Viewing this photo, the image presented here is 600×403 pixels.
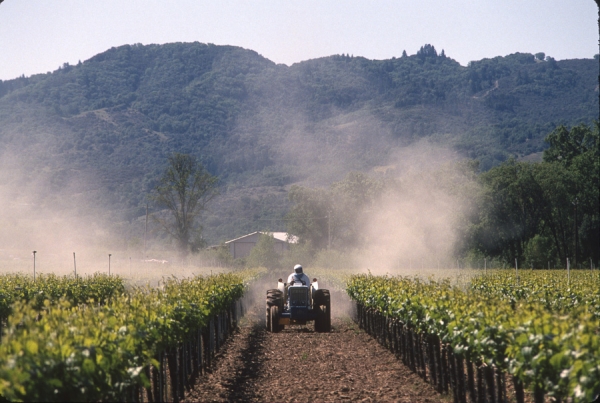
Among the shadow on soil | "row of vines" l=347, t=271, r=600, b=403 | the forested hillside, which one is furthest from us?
the forested hillside

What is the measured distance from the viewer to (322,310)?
23.1 metres

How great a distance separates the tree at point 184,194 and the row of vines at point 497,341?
246 feet

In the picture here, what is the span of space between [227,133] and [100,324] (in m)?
185

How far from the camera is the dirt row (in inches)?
498

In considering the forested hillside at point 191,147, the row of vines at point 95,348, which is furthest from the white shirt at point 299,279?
the forested hillside at point 191,147

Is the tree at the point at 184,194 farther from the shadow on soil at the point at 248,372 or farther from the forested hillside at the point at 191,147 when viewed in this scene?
the shadow on soil at the point at 248,372

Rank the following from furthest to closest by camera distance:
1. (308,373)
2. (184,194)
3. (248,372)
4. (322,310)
→ (184,194), (322,310), (248,372), (308,373)

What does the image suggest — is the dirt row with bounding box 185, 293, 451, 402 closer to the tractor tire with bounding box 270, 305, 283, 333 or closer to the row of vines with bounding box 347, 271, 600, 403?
the tractor tire with bounding box 270, 305, 283, 333

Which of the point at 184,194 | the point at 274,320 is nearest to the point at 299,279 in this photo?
the point at 274,320

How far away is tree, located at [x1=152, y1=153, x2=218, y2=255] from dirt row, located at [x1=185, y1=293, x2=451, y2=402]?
232ft

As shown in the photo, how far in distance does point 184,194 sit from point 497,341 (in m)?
88.3

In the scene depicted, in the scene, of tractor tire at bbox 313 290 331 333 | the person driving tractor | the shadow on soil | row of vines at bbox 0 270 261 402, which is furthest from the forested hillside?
row of vines at bbox 0 270 261 402

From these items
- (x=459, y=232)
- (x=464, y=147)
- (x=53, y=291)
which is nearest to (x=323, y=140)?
(x=464, y=147)

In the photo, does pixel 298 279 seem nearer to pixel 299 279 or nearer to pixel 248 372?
pixel 299 279
